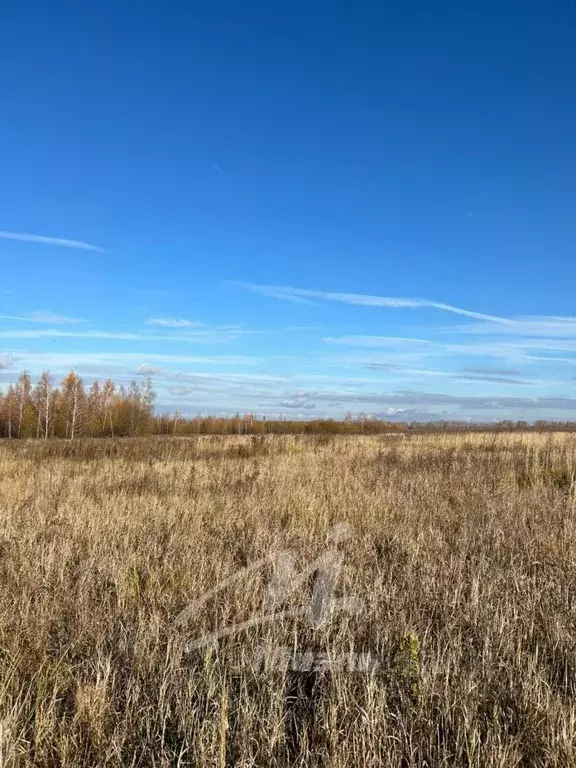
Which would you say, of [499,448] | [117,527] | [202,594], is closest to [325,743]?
[202,594]

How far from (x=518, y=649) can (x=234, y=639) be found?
1.59 metres

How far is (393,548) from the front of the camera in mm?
4918

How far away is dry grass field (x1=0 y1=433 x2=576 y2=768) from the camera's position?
206 centimetres
